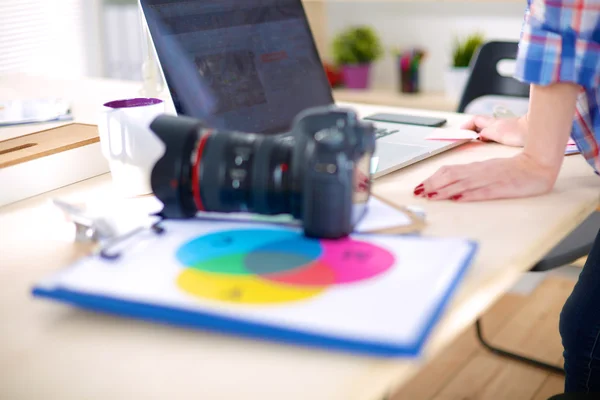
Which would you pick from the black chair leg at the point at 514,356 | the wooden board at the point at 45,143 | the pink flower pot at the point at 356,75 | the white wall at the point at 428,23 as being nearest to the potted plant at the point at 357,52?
the pink flower pot at the point at 356,75

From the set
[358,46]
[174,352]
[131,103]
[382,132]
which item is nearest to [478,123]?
[382,132]

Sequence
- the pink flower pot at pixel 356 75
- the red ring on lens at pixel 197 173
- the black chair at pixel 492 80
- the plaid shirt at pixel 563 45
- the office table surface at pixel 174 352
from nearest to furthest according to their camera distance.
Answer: the office table surface at pixel 174 352 → the red ring on lens at pixel 197 173 → the plaid shirt at pixel 563 45 → the black chair at pixel 492 80 → the pink flower pot at pixel 356 75

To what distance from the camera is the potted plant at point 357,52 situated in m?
2.94

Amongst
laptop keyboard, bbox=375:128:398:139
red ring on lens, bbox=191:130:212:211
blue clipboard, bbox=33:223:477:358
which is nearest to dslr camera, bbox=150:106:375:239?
red ring on lens, bbox=191:130:212:211

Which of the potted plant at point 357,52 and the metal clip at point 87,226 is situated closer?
the metal clip at point 87,226

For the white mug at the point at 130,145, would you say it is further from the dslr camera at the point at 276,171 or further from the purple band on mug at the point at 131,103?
the dslr camera at the point at 276,171

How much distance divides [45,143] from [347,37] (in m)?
2.08

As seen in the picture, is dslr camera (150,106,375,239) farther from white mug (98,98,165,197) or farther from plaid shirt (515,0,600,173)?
plaid shirt (515,0,600,173)

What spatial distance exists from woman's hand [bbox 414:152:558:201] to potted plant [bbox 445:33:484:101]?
182 cm

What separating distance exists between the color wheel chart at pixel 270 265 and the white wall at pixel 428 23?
2.26 metres

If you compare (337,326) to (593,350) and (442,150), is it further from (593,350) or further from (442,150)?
(593,350)

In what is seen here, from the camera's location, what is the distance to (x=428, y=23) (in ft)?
9.63

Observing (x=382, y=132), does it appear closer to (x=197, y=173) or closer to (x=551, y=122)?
(x=551, y=122)

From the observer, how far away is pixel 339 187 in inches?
26.4
